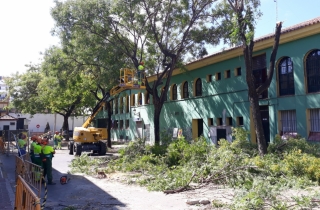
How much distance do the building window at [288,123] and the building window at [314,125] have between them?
2.79 ft

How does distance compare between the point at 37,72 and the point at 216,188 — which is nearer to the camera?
the point at 216,188

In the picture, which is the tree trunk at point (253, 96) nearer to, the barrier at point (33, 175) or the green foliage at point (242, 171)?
the green foliage at point (242, 171)

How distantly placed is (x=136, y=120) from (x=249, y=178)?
2262cm

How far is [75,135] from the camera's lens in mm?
20453

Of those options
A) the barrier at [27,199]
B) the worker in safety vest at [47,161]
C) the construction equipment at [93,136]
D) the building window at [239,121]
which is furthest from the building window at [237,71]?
the barrier at [27,199]

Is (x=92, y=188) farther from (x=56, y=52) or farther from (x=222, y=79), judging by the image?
(x=222, y=79)

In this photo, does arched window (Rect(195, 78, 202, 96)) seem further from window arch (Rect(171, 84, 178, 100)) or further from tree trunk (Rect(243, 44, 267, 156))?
tree trunk (Rect(243, 44, 267, 156))

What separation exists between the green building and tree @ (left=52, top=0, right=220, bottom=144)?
250cm

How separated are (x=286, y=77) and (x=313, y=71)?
5.31ft

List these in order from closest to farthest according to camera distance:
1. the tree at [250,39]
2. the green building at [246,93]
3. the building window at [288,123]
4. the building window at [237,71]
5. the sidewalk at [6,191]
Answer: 1. the sidewalk at [6,191]
2. the tree at [250,39]
3. the green building at [246,93]
4. the building window at [288,123]
5. the building window at [237,71]

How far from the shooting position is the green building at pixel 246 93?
15875 millimetres

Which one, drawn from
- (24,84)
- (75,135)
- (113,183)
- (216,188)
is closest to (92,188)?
(113,183)

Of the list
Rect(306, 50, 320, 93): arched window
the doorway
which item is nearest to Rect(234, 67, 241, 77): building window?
Rect(306, 50, 320, 93): arched window

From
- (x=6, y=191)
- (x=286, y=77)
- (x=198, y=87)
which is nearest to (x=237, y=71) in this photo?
(x=286, y=77)
